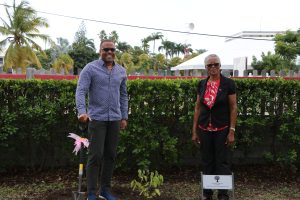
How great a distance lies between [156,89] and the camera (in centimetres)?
576

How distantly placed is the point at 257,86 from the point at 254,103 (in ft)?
0.87

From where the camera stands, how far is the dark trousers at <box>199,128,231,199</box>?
4.60m

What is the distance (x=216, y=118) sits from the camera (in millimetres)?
4570

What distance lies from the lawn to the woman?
0.71m

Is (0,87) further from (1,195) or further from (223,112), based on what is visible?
(223,112)

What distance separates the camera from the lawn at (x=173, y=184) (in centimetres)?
512

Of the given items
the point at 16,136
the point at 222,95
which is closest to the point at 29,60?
the point at 16,136

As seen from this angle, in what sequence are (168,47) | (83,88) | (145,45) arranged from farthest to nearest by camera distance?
(168,47) < (145,45) < (83,88)

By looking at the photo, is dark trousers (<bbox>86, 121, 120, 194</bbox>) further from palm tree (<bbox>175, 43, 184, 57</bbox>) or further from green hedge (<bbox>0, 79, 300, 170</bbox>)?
palm tree (<bbox>175, 43, 184, 57</bbox>)

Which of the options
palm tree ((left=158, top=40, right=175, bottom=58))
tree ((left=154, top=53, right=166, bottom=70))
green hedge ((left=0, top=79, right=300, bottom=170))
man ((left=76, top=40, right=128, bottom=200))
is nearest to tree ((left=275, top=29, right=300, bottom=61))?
green hedge ((left=0, top=79, right=300, bottom=170))

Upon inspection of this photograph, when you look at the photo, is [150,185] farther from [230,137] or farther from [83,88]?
[83,88]

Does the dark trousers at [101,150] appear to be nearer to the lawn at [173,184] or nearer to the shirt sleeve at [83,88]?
the shirt sleeve at [83,88]

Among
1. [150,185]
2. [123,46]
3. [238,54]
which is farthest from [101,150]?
[123,46]

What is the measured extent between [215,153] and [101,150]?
1.41 meters
